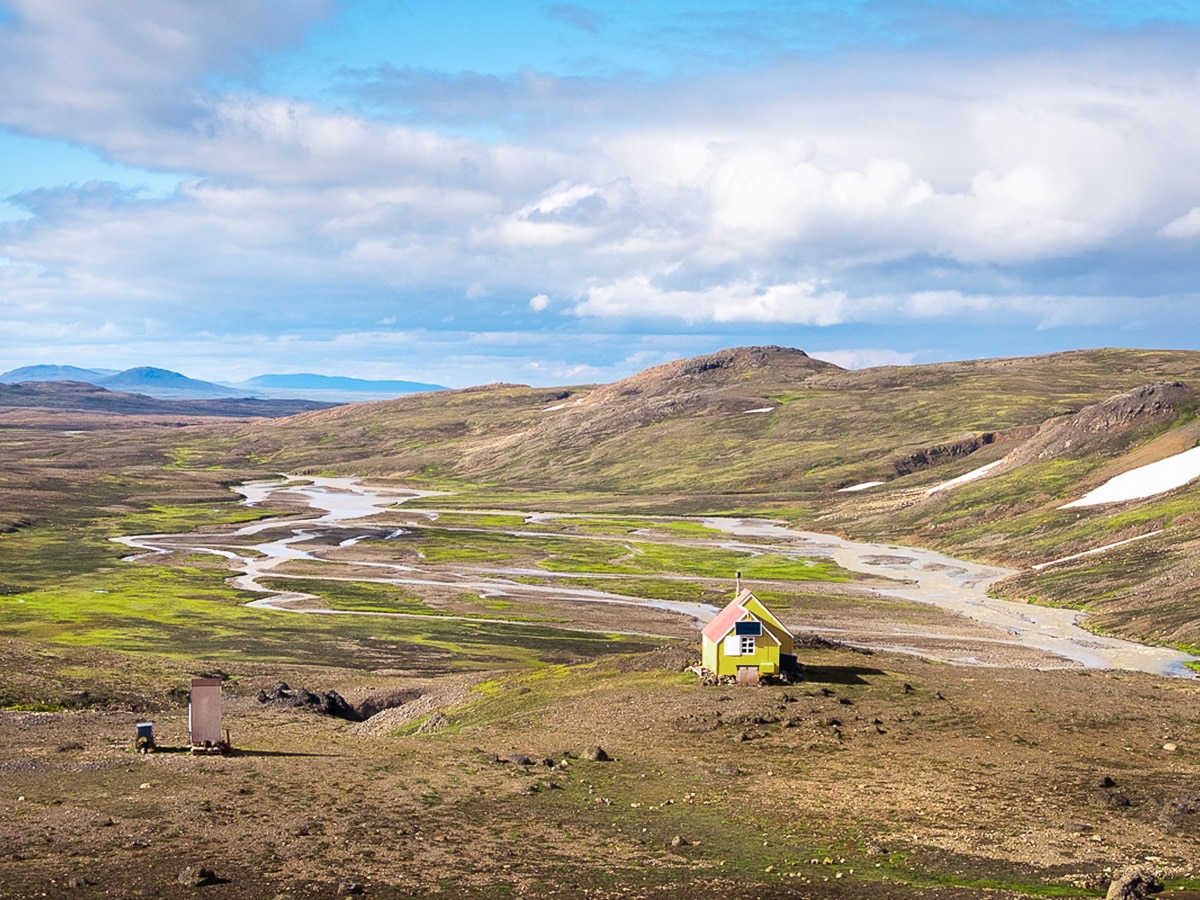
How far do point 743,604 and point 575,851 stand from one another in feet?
96.5

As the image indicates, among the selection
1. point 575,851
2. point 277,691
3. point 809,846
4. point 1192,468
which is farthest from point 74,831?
point 1192,468

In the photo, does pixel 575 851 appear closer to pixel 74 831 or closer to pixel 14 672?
pixel 74 831

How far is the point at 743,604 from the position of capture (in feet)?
210

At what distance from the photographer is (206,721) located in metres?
48.8

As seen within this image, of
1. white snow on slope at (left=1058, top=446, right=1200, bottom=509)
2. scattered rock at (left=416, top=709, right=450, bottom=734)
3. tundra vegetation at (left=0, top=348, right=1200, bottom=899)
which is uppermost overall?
white snow on slope at (left=1058, top=446, right=1200, bottom=509)

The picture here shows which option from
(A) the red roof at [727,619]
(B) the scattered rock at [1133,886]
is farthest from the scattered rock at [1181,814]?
(A) the red roof at [727,619]

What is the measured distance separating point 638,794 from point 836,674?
2523 centimetres

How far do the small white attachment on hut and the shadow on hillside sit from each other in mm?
31506

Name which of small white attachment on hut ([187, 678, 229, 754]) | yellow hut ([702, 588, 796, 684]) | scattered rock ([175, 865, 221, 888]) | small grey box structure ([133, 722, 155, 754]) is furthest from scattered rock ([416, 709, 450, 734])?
scattered rock ([175, 865, 221, 888])

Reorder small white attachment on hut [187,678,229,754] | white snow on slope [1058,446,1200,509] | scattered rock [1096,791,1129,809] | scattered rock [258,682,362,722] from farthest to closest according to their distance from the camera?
white snow on slope [1058,446,1200,509]
scattered rock [258,682,362,722]
small white attachment on hut [187,678,229,754]
scattered rock [1096,791,1129,809]

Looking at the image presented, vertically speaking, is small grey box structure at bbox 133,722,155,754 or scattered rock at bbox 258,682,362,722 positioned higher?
small grey box structure at bbox 133,722,155,754

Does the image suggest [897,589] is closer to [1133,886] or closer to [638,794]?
[638,794]

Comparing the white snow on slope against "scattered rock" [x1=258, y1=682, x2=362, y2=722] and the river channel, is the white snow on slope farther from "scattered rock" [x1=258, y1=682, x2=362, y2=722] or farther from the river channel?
"scattered rock" [x1=258, y1=682, x2=362, y2=722]

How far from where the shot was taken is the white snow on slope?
559ft
